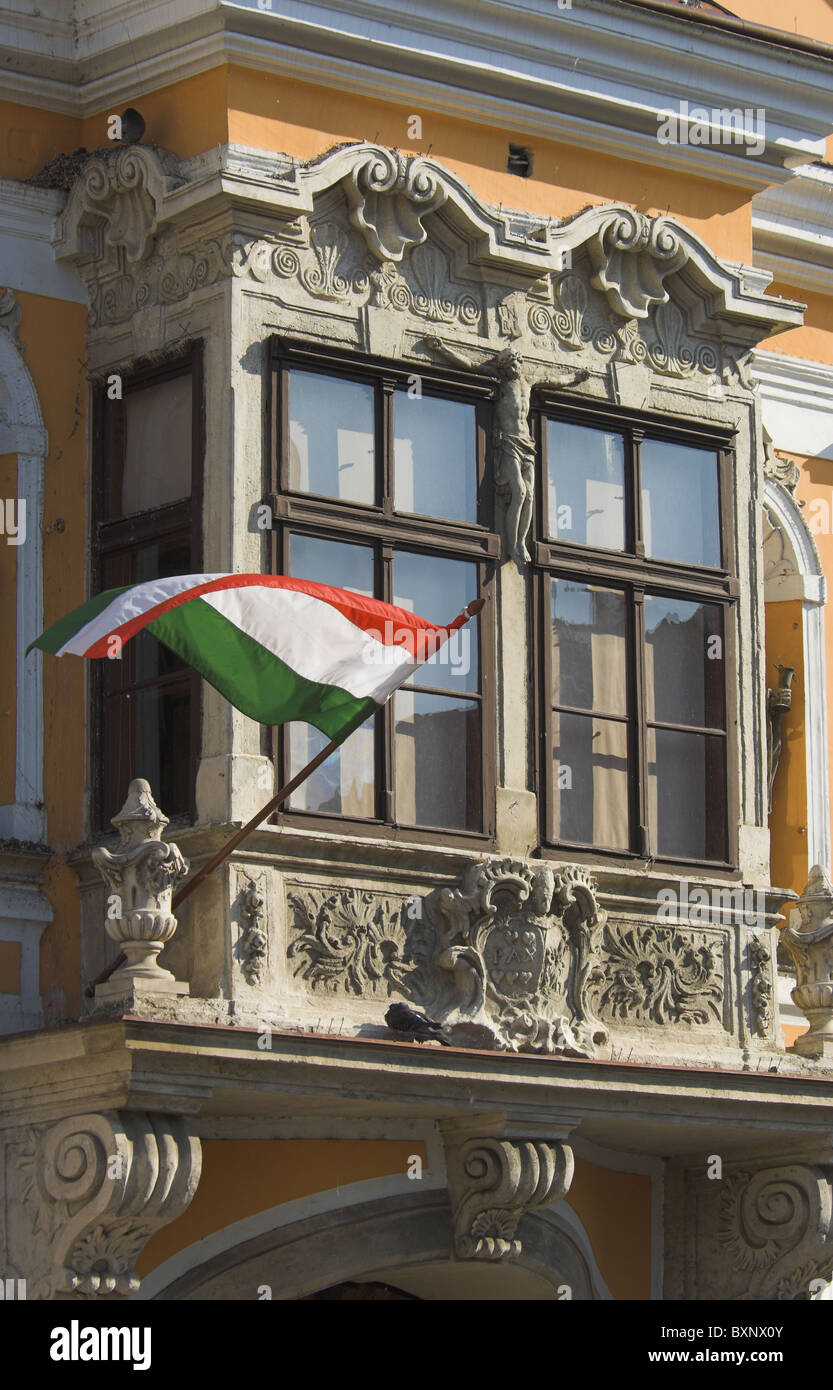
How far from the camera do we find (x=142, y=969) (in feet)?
40.7

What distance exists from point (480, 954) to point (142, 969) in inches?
70.0

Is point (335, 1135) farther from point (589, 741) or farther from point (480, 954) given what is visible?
point (589, 741)

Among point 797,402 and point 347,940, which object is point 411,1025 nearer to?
point 347,940

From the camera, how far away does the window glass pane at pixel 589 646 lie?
14.4 meters

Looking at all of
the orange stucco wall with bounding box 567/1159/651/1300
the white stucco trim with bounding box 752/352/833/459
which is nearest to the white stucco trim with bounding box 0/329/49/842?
the orange stucco wall with bounding box 567/1159/651/1300

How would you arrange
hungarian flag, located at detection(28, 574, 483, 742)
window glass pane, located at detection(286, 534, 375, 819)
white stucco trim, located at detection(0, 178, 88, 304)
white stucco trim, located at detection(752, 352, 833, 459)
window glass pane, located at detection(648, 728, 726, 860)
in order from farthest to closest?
white stucco trim, located at detection(752, 352, 833, 459) < window glass pane, located at detection(648, 728, 726, 860) < white stucco trim, located at detection(0, 178, 88, 304) < window glass pane, located at detection(286, 534, 375, 819) < hungarian flag, located at detection(28, 574, 483, 742)

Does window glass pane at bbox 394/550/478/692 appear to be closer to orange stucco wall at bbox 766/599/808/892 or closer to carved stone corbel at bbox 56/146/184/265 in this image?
carved stone corbel at bbox 56/146/184/265

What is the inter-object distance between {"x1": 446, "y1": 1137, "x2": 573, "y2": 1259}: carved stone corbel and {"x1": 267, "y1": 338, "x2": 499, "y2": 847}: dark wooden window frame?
1356mm

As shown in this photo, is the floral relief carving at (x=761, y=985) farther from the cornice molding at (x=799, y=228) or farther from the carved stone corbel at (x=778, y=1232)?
the cornice molding at (x=799, y=228)

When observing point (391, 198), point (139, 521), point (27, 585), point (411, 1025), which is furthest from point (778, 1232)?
point (391, 198)

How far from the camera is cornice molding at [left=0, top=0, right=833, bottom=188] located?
45.1 feet

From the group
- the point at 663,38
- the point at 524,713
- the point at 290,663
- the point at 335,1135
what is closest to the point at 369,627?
the point at 290,663

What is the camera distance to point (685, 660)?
14.8 meters

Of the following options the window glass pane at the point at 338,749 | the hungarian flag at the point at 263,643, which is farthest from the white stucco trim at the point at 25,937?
the hungarian flag at the point at 263,643
